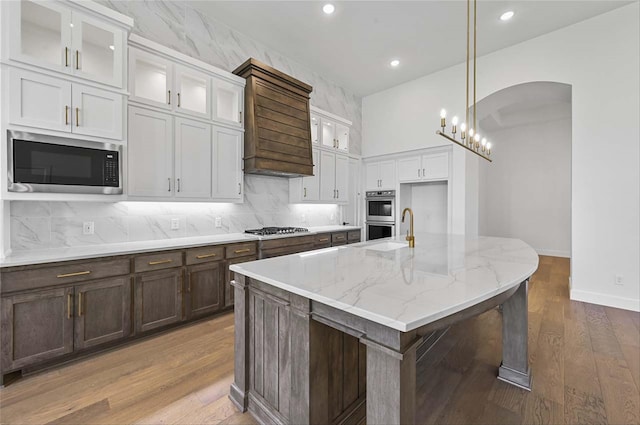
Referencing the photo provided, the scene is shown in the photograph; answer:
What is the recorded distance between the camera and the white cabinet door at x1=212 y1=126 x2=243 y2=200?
3.19 meters

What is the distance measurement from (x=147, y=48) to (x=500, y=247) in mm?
3788

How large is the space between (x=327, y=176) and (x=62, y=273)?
361 cm

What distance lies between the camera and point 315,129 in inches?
180

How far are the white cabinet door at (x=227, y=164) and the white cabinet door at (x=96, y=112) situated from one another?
984mm

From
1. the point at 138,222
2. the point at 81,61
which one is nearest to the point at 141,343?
the point at 138,222

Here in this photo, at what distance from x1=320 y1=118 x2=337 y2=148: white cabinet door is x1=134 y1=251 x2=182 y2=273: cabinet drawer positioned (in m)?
3.02

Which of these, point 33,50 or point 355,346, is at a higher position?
point 33,50

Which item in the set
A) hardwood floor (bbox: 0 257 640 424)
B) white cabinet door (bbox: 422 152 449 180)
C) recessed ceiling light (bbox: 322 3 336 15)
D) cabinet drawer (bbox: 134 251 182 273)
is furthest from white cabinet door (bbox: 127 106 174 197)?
white cabinet door (bbox: 422 152 449 180)

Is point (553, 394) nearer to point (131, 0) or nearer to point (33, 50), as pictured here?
point (33, 50)

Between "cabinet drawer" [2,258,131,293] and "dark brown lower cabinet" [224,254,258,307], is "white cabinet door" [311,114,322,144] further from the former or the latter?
"cabinet drawer" [2,258,131,293]

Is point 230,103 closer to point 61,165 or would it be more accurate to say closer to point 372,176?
point 61,165

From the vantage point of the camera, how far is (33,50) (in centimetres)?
198

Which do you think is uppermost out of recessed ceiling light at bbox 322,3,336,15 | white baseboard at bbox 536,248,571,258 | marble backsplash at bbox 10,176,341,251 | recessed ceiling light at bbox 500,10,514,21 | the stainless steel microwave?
recessed ceiling light at bbox 322,3,336,15

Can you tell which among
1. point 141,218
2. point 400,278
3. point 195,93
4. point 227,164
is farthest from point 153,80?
point 400,278
